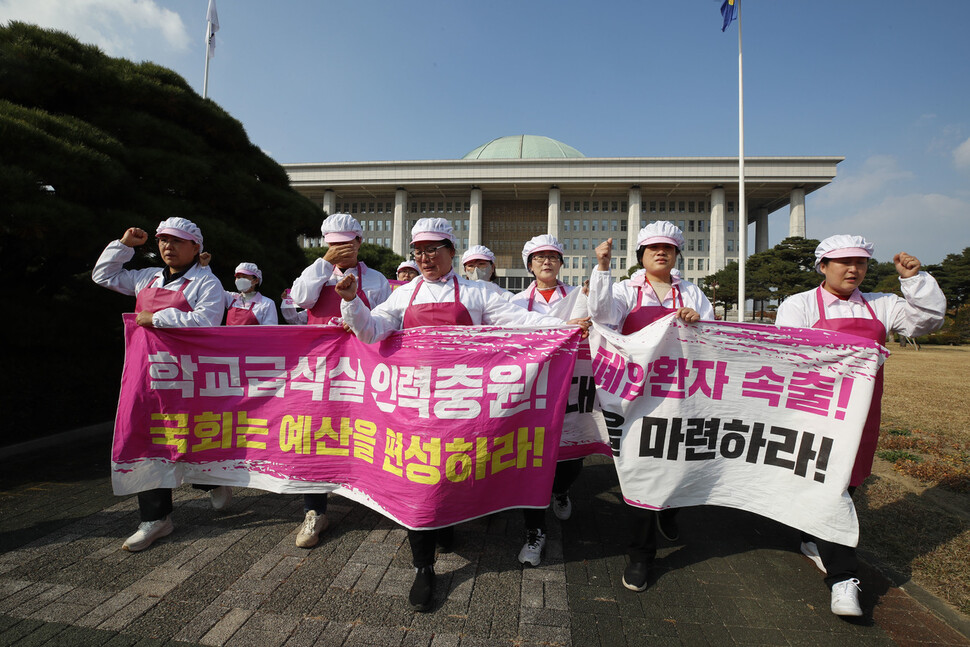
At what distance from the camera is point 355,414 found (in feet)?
9.64

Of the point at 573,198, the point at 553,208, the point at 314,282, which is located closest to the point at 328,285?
the point at 314,282

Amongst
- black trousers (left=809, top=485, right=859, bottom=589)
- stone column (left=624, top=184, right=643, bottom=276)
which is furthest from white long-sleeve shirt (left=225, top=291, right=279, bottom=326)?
stone column (left=624, top=184, right=643, bottom=276)

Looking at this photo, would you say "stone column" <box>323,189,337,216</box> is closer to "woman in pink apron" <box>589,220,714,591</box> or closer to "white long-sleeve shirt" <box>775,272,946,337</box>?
"woman in pink apron" <box>589,220,714,591</box>

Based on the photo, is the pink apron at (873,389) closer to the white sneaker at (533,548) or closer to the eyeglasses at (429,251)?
the white sneaker at (533,548)

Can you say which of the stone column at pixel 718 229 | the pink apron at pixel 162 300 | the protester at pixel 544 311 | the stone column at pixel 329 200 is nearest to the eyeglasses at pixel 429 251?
the protester at pixel 544 311

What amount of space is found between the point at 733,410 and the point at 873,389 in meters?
0.73

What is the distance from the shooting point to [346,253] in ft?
9.80

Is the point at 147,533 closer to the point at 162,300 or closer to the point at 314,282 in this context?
the point at 162,300

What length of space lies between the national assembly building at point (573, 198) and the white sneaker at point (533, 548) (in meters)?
51.8

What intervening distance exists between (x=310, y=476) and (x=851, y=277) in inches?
144

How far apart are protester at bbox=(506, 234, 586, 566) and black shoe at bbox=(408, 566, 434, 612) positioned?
2.14ft

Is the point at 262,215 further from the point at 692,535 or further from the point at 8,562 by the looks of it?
the point at 692,535

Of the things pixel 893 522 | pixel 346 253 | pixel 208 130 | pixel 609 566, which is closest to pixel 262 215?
pixel 208 130

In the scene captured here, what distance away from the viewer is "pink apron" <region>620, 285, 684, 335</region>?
306cm
